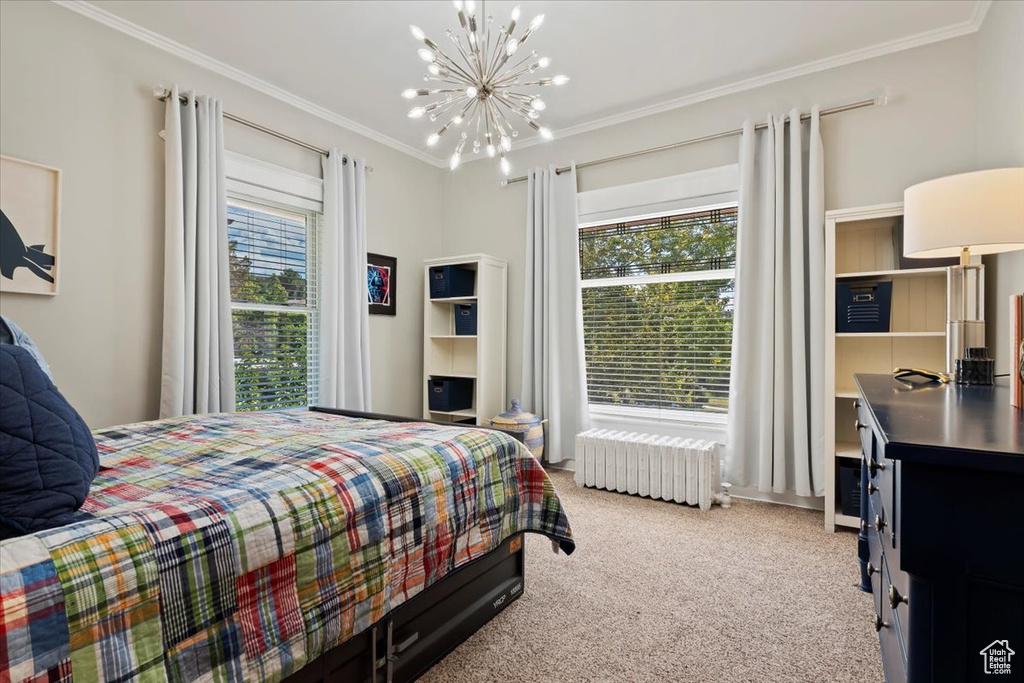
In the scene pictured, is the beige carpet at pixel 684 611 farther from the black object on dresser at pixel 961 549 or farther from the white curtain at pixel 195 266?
the white curtain at pixel 195 266

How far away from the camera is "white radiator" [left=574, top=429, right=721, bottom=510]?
3.17 meters

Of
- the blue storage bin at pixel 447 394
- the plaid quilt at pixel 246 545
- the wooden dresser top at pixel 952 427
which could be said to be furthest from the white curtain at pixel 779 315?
the blue storage bin at pixel 447 394

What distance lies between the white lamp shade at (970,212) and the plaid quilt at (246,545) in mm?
1648

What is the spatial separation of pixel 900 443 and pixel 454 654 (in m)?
1.54

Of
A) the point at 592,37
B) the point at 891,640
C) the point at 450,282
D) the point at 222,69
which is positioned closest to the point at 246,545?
the point at 891,640

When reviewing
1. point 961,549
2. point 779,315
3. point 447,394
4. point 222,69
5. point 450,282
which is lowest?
point 447,394

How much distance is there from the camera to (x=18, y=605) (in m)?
0.78

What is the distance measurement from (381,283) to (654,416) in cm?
238

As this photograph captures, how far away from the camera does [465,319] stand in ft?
14.0

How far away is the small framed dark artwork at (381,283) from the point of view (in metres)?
4.05

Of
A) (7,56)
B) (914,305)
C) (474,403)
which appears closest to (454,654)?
(474,403)

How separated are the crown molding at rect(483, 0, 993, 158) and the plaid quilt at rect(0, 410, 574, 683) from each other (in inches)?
112

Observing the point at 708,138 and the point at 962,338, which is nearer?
the point at 962,338

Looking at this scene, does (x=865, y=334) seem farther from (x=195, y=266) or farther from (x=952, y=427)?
(x=195, y=266)
